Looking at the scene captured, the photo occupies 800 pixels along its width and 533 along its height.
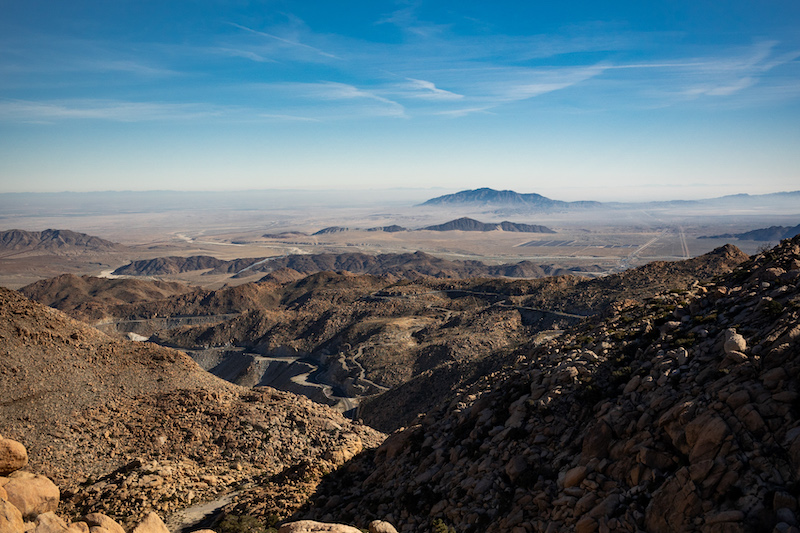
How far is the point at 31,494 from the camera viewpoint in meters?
12.6

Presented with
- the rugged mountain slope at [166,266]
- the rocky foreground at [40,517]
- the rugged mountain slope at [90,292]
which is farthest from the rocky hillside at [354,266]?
the rocky foreground at [40,517]

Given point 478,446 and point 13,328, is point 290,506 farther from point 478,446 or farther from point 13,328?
point 13,328

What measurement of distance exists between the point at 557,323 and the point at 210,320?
62674 mm

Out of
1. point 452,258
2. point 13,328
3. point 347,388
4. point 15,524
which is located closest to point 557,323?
point 347,388

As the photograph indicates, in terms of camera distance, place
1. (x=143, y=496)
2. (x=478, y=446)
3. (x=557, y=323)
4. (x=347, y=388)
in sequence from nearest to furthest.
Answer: (x=478, y=446) < (x=143, y=496) < (x=347, y=388) < (x=557, y=323)

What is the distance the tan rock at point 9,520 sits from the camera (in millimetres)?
8920

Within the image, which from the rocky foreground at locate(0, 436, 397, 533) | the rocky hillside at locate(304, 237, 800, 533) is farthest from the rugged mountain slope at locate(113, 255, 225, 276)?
the rocky hillside at locate(304, 237, 800, 533)

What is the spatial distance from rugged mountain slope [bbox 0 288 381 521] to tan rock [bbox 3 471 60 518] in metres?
3.53

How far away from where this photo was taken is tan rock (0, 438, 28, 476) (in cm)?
1315

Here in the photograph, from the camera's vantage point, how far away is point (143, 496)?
17125 millimetres

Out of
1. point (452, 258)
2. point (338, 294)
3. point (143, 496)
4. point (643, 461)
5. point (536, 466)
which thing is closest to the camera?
point (643, 461)

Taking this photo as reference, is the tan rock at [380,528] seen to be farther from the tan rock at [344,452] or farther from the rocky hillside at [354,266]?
the rocky hillside at [354,266]

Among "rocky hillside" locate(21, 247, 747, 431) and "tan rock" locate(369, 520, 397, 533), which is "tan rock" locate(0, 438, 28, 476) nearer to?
"tan rock" locate(369, 520, 397, 533)

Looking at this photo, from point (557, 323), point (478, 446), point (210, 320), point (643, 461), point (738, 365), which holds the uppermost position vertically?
point (738, 365)
